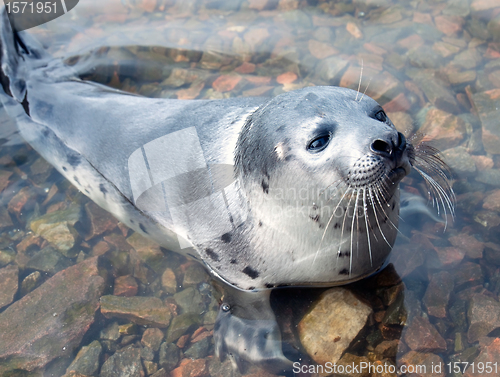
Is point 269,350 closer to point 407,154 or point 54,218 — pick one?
point 407,154

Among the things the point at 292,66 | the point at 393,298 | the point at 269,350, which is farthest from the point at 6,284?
the point at 292,66

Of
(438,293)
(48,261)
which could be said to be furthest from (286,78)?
(48,261)

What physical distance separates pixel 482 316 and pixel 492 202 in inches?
41.5

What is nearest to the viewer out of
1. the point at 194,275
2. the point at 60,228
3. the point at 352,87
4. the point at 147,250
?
the point at 194,275

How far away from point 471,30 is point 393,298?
341 centimetres

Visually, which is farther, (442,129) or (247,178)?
(442,129)

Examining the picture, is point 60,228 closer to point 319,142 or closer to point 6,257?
point 6,257

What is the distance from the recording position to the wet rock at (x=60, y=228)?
3752 mm

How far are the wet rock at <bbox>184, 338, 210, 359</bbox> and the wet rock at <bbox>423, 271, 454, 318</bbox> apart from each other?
5.05 feet

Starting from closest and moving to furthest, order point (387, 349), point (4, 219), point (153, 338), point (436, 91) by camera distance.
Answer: point (387, 349)
point (153, 338)
point (4, 219)
point (436, 91)

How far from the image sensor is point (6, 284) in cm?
349

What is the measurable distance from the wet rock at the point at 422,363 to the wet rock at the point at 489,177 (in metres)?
1.66

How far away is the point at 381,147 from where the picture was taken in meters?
2.20

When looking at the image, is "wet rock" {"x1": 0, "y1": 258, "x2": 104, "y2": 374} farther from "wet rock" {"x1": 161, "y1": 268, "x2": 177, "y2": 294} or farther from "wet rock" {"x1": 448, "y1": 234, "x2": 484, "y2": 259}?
"wet rock" {"x1": 448, "y1": 234, "x2": 484, "y2": 259}
